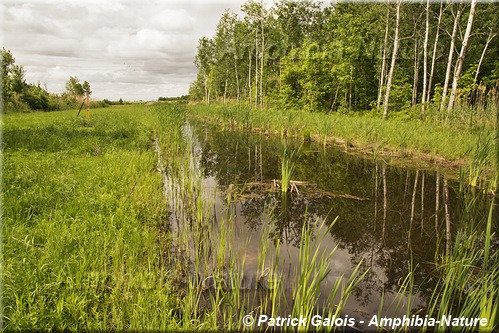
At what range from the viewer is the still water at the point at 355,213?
3.49 meters

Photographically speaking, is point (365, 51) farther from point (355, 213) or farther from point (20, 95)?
point (20, 95)

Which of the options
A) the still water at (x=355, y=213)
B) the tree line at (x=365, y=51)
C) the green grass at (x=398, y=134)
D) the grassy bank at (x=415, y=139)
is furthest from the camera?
the tree line at (x=365, y=51)

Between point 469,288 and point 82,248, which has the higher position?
point 82,248

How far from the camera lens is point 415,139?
9805 millimetres

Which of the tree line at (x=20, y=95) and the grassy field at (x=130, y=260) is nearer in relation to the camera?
the grassy field at (x=130, y=260)

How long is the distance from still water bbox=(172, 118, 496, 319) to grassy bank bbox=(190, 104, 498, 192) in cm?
70

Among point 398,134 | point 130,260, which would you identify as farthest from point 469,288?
point 398,134

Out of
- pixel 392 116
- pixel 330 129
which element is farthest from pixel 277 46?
pixel 330 129

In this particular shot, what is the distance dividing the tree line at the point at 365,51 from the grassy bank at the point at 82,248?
15957 mm

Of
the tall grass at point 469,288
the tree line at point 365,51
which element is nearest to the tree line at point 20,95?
the tree line at point 365,51

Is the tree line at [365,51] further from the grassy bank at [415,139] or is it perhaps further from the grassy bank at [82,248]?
the grassy bank at [82,248]

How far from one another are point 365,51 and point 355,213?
2297 centimetres

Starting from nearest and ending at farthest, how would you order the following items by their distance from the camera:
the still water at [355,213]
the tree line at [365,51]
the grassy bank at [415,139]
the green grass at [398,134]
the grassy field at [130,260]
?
the grassy field at [130,260], the still water at [355,213], the grassy bank at [415,139], the green grass at [398,134], the tree line at [365,51]

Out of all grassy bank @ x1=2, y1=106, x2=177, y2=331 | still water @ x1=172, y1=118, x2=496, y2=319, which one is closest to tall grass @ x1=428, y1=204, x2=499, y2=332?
still water @ x1=172, y1=118, x2=496, y2=319
